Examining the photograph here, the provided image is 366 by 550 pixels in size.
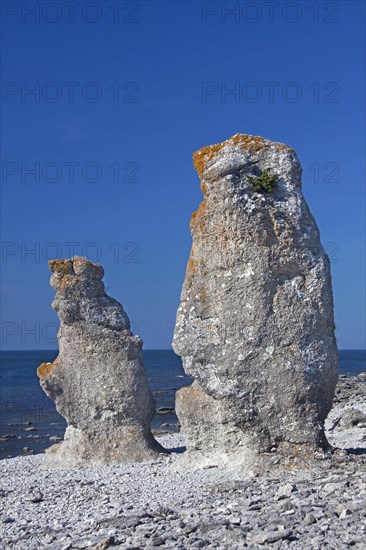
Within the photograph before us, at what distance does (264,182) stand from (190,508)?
6.64 metres

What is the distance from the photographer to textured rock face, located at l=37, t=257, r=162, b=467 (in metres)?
19.0

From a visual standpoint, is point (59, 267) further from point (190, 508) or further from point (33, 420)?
point (33, 420)

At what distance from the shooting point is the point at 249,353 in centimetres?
1413

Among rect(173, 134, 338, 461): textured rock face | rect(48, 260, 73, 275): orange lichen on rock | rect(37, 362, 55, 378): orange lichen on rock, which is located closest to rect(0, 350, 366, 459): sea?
rect(37, 362, 55, 378): orange lichen on rock

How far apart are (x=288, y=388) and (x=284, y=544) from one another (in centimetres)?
520

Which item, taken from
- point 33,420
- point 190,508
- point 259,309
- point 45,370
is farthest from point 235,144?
point 33,420

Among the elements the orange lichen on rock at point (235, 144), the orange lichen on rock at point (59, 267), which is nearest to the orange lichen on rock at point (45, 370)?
the orange lichen on rock at point (59, 267)

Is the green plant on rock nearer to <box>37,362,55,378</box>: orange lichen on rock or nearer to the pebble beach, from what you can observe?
the pebble beach

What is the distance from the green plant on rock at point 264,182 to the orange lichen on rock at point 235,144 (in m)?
0.66

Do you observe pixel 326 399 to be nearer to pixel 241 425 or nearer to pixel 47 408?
pixel 241 425

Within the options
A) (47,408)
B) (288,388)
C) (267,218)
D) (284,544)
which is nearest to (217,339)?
(288,388)

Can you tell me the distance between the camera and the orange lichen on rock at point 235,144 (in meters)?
14.9

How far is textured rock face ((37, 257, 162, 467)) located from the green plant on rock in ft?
21.3

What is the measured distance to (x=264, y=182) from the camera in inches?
575
